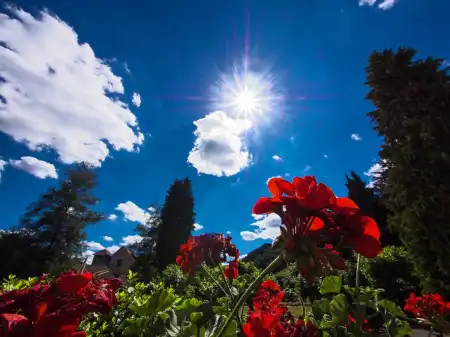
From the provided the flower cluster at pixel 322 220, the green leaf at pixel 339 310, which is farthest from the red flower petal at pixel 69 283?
the green leaf at pixel 339 310

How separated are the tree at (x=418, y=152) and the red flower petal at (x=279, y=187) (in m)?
8.92

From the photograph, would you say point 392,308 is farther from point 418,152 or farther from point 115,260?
point 115,260

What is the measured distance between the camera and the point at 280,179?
82cm

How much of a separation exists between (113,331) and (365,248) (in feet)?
5.33

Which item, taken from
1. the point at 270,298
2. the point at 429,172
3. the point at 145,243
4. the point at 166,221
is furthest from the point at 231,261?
the point at 145,243

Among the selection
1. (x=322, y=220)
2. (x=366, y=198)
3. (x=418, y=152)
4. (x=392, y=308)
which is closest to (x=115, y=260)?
(x=366, y=198)

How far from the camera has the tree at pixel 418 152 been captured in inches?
308

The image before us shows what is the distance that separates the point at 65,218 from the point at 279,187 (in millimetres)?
29776

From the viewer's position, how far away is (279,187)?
810mm

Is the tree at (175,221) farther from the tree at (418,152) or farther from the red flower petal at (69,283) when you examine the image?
the red flower petal at (69,283)

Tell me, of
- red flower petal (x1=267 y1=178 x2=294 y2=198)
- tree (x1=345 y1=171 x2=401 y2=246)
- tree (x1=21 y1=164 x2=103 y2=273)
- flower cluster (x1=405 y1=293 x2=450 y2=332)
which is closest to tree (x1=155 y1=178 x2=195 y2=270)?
tree (x1=21 y1=164 x2=103 y2=273)

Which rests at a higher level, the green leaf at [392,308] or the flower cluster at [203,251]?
the flower cluster at [203,251]

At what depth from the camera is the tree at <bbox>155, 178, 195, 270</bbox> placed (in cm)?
3086

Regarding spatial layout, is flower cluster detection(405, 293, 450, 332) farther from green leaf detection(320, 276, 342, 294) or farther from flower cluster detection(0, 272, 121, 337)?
flower cluster detection(0, 272, 121, 337)
